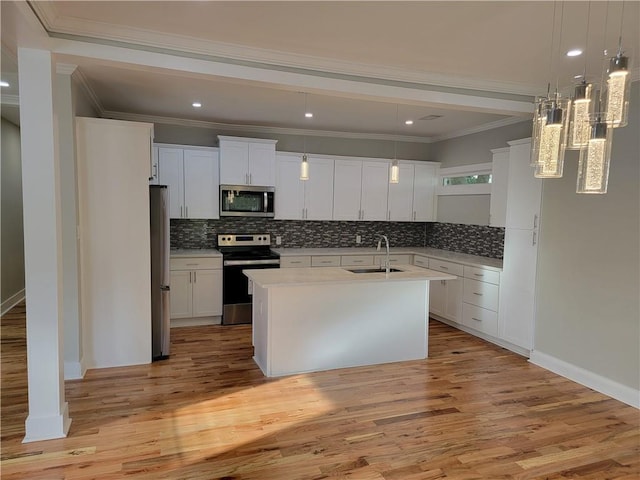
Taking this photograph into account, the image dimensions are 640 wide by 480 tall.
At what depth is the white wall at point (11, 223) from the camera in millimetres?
6078

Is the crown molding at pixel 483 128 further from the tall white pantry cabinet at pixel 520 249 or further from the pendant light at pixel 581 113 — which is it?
the pendant light at pixel 581 113

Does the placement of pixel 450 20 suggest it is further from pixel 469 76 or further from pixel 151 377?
pixel 151 377

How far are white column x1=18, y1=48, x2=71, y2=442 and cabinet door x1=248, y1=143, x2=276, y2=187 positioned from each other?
3.04 m

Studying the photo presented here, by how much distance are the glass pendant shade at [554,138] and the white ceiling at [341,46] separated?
0.70m

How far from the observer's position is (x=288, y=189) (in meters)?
5.94

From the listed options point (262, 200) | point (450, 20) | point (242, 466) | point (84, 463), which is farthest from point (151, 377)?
point (450, 20)

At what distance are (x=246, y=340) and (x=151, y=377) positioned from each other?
1275mm

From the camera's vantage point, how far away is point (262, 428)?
2951 millimetres

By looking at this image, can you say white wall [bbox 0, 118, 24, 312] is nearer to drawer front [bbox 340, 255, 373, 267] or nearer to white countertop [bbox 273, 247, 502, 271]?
white countertop [bbox 273, 247, 502, 271]

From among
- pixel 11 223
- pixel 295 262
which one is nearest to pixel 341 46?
pixel 295 262

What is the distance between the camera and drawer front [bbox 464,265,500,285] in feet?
15.7

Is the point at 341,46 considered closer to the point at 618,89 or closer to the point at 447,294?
the point at 618,89

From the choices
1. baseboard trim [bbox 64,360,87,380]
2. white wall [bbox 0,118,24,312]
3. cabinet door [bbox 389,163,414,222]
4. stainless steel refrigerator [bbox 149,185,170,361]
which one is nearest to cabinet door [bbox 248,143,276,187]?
stainless steel refrigerator [bbox 149,185,170,361]

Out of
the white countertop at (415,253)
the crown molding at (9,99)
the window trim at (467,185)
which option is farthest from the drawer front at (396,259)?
the crown molding at (9,99)
